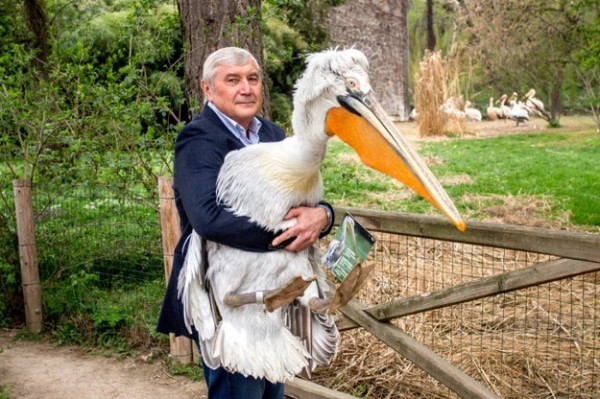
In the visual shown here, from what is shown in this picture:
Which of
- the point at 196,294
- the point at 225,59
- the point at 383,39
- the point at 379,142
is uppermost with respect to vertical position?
the point at 383,39

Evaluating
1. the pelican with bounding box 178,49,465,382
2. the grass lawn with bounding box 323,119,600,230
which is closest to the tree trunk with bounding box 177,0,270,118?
the grass lawn with bounding box 323,119,600,230

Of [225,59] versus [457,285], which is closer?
[225,59]

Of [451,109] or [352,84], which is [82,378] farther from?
[451,109]

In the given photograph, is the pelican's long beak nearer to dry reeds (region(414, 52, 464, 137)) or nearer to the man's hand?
A: the man's hand

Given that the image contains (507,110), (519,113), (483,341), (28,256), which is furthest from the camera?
(507,110)

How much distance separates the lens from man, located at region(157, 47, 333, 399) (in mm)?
2121

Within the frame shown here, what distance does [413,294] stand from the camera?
4246mm

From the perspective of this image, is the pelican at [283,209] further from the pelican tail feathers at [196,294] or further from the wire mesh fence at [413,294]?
the wire mesh fence at [413,294]

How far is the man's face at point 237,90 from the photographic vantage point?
7.29ft

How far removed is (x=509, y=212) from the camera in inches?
290

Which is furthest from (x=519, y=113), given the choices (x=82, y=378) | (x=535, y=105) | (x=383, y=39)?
(x=82, y=378)

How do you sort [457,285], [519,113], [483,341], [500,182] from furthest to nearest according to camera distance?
[519,113]
[500,182]
[483,341]
[457,285]

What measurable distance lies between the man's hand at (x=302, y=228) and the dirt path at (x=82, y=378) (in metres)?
2.29

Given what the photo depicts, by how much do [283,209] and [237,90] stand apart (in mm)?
396
